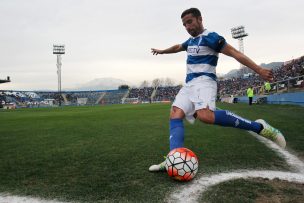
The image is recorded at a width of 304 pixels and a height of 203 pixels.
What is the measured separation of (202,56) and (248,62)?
767 millimetres

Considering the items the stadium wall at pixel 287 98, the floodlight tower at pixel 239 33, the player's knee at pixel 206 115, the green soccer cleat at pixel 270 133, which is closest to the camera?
the player's knee at pixel 206 115

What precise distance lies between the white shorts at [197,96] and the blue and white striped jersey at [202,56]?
108mm

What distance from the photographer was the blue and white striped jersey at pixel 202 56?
14.9 ft

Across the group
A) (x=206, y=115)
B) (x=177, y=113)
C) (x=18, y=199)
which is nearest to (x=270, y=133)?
(x=206, y=115)

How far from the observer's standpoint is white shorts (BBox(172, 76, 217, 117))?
4430 mm

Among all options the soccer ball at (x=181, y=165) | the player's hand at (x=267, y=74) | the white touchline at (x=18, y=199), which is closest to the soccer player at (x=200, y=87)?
the soccer ball at (x=181, y=165)

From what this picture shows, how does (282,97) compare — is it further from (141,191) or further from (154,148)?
(141,191)

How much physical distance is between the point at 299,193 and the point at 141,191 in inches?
66.9

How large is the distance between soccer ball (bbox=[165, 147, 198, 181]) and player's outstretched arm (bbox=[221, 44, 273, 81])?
135 cm

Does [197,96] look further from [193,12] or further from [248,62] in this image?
[193,12]

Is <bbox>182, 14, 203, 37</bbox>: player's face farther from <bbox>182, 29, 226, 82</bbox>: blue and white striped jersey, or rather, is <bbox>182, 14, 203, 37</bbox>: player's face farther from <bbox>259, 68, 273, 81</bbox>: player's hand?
<bbox>259, 68, 273, 81</bbox>: player's hand

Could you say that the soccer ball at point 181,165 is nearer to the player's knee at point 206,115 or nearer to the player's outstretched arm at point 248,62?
the player's knee at point 206,115

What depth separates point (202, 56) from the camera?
4645 millimetres

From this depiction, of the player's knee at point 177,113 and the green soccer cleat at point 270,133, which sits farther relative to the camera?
A: the green soccer cleat at point 270,133
